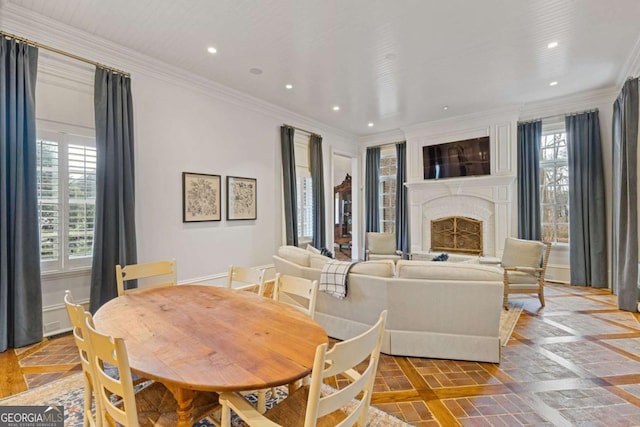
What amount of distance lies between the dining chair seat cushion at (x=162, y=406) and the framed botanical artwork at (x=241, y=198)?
347 cm

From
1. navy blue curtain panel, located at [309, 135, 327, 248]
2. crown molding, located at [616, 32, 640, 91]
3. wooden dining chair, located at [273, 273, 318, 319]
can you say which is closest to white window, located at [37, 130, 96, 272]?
wooden dining chair, located at [273, 273, 318, 319]

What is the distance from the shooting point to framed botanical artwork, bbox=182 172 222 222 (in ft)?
13.8

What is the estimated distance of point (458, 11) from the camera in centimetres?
286

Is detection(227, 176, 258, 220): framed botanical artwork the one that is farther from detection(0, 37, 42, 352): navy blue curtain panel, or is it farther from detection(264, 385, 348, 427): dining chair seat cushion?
detection(264, 385, 348, 427): dining chair seat cushion

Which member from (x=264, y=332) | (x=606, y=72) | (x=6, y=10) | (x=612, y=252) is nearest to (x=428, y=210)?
(x=612, y=252)

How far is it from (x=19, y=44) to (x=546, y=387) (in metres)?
5.51

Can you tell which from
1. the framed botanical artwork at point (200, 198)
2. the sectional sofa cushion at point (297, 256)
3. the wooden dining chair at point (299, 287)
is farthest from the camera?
the framed botanical artwork at point (200, 198)

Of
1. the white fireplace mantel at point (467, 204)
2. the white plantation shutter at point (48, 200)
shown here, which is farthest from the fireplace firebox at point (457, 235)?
the white plantation shutter at point (48, 200)

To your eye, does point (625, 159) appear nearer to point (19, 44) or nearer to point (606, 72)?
point (606, 72)

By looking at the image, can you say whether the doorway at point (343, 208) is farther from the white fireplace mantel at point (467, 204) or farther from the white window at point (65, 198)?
the white window at point (65, 198)

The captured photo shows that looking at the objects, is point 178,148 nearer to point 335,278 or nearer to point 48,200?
point 48,200

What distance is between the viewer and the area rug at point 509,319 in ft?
10.5

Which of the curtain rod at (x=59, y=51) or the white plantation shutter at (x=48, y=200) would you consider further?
the white plantation shutter at (x=48, y=200)

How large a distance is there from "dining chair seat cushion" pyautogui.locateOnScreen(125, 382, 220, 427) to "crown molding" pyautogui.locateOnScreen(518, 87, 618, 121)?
6630 millimetres
